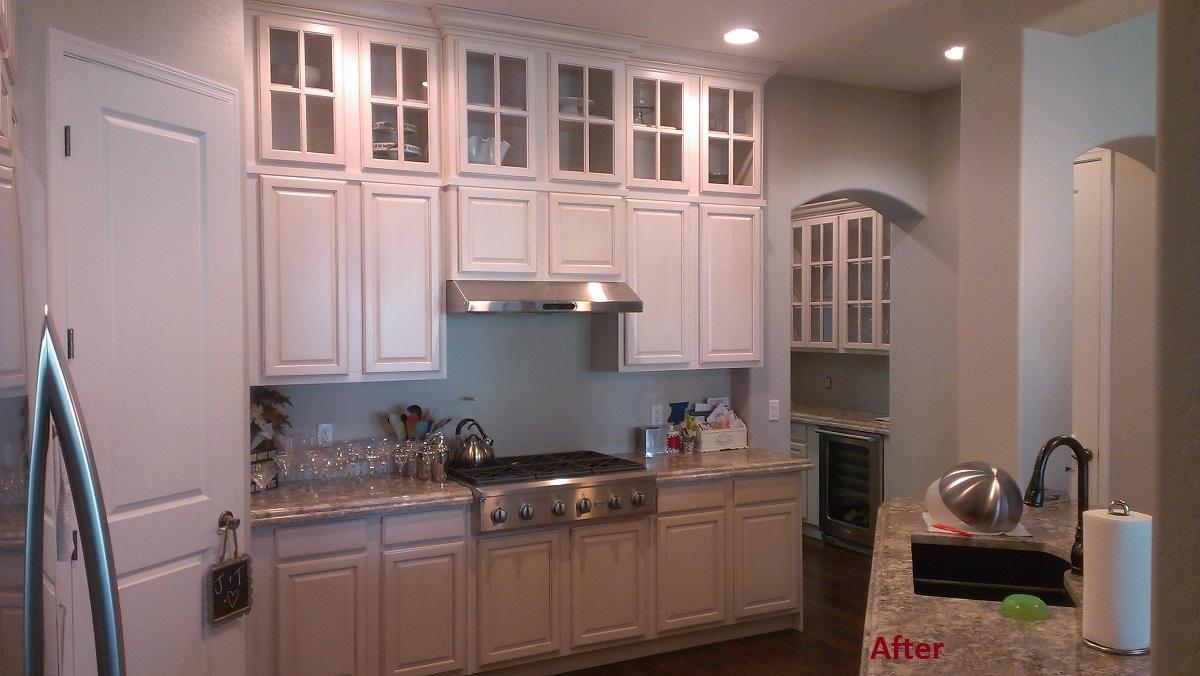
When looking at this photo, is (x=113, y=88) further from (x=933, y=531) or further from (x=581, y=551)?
(x=933, y=531)

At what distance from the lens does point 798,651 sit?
4047 mm

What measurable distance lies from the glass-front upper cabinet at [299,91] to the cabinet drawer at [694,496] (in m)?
2.08

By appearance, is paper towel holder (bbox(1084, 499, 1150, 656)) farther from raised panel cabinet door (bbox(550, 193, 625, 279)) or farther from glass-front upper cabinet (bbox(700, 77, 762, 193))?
glass-front upper cabinet (bbox(700, 77, 762, 193))

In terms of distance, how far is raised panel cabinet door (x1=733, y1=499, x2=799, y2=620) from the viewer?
13.5 ft

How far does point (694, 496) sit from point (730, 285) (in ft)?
3.77

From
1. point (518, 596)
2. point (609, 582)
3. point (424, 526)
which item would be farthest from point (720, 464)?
point (424, 526)

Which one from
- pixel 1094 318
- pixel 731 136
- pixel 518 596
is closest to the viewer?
pixel 518 596

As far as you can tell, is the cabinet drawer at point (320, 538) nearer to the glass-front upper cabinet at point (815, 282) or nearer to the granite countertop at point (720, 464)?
the granite countertop at point (720, 464)

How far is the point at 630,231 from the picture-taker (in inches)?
162

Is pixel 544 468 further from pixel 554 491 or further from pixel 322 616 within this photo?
pixel 322 616

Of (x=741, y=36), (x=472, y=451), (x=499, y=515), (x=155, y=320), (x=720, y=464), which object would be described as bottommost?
(x=499, y=515)

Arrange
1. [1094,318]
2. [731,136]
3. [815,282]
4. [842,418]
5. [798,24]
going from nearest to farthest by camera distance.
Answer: [798,24]
[1094,318]
[731,136]
[842,418]
[815,282]

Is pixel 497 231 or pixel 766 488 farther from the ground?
pixel 497 231

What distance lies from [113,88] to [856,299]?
481cm
